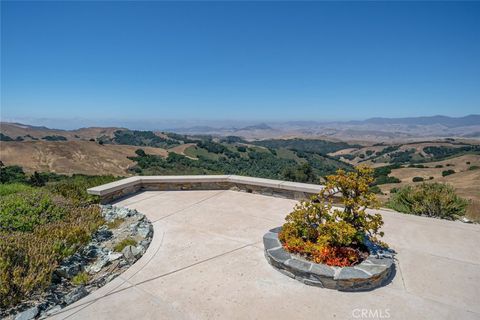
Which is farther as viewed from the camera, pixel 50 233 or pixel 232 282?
pixel 50 233

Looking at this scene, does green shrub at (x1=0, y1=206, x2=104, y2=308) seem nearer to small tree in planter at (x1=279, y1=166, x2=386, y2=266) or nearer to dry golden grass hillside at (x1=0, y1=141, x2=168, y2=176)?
small tree in planter at (x1=279, y1=166, x2=386, y2=266)

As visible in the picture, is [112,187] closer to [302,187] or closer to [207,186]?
[207,186]

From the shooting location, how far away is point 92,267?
365 cm

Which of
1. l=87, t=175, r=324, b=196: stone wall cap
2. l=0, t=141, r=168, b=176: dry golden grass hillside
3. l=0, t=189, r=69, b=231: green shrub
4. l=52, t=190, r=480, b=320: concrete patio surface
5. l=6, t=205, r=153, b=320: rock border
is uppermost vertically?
l=0, t=189, r=69, b=231: green shrub

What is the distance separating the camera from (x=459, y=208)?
599cm

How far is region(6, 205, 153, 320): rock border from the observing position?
2.90 metres

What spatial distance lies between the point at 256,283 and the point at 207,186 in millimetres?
4738

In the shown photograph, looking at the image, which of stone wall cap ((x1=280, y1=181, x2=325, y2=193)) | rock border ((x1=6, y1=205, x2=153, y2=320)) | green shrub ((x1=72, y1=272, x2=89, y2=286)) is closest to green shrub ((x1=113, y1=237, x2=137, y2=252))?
rock border ((x1=6, y1=205, x2=153, y2=320))

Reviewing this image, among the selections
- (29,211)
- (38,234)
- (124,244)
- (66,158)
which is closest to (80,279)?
(124,244)

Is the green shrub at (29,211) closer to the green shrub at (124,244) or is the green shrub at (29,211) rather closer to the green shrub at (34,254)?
the green shrub at (34,254)

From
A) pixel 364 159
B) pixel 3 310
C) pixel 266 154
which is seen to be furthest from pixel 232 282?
pixel 364 159

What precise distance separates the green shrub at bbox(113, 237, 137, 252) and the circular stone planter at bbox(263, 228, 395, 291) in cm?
215

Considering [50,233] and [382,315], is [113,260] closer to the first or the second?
[50,233]

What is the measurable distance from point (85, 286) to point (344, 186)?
3.54 m
